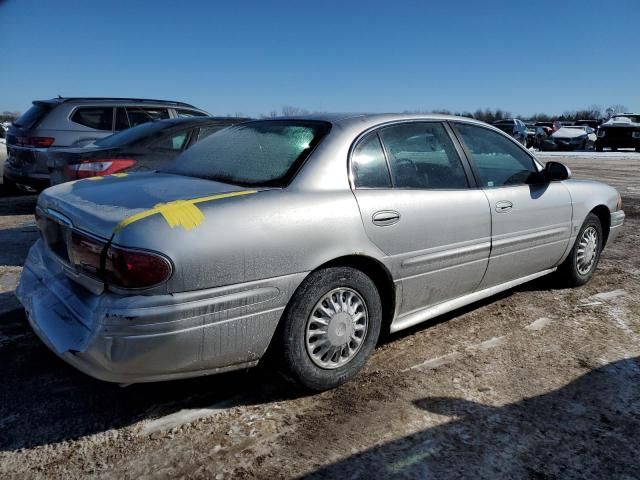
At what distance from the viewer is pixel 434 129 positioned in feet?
11.4

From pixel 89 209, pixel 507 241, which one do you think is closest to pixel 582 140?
pixel 507 241

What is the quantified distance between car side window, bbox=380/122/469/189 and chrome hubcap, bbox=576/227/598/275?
1.64m

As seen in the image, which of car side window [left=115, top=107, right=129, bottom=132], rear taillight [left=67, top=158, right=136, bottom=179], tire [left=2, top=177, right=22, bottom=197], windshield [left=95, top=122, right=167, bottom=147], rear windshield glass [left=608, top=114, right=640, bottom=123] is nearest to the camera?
rear taillight [left=67, top=158, right=136, bottom=179]

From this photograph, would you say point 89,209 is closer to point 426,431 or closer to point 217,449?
point 217,449

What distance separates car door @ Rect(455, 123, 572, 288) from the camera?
356 cm

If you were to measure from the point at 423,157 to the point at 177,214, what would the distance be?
166 centimetres

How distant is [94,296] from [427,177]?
1969 millimetres

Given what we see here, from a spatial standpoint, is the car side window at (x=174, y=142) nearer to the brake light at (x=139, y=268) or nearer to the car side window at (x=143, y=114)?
the car side window at (x=143, y=114)

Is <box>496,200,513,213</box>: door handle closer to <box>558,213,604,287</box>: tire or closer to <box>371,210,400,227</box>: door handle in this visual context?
<box>371,210,400,227</box>: door handle

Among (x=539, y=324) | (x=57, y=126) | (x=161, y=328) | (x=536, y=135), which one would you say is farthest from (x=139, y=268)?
(x=536, y=135)

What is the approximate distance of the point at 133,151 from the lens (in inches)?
228

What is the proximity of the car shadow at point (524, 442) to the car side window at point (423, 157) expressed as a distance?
1264mm

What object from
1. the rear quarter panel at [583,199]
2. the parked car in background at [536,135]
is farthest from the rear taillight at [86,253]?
the parked car in background at [536,135]

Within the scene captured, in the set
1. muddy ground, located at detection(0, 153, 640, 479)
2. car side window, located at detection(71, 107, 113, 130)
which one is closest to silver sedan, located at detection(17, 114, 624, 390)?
muddy ground, located at detection(0, 153, 640, 479)
